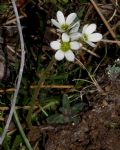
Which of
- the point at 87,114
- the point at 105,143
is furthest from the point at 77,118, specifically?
the point at 105,143

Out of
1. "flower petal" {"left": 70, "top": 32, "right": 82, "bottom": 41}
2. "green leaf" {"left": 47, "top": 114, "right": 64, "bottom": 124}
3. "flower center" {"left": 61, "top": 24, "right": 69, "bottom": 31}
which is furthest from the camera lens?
"green leaf" {"left": 47, "top": 114, "right": 64, "bottom": 124}

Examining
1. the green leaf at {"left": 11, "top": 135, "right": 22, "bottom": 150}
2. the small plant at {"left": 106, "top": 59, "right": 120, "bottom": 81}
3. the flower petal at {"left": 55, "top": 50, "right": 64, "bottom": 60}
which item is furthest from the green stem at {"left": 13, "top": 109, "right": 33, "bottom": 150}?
the small plant at {"left": 106, "top": 59, "right": 120, "bottom": 81}

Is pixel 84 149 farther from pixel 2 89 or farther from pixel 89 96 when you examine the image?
pixel 2 89

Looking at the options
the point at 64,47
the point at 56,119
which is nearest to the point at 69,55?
the point at 64,47

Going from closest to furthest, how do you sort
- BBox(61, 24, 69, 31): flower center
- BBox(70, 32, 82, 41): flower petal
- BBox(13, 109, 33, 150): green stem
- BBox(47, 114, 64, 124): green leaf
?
BBox(70, 32, 82, 41): flower petal, BBox(61, 24, 69, 31): flower center, BBox(13, 109, 33, 150): green stem, BBox(47, 114, 64, 124): green leaf

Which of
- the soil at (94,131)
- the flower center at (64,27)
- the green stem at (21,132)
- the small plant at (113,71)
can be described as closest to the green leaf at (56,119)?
the soil at (94,131)

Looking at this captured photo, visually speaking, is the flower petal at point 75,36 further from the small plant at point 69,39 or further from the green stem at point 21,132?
the green stem at point 21,132

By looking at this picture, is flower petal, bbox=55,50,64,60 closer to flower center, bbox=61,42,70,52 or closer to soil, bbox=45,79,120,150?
flower center, bbox=61,42,70,52

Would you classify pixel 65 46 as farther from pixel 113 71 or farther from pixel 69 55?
pixel 113 71

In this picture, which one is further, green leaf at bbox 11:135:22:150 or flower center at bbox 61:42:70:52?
green leaf at bbox 11:135:22:150
